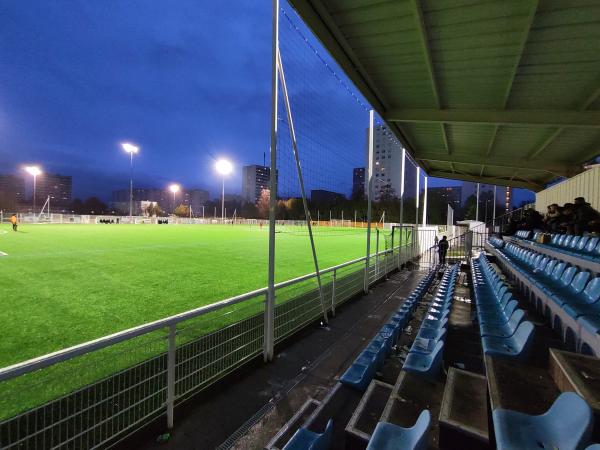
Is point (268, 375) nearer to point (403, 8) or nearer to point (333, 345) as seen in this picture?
point (333, 345)

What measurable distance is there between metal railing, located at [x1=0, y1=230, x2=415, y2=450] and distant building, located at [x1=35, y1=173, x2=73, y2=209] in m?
112

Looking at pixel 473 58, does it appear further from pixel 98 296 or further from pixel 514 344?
pixel 98 296

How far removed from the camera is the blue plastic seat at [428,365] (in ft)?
8.76

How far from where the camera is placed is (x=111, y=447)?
2463 millimetres

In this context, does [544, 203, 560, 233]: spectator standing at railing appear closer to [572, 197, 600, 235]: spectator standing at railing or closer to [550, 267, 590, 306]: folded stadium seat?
[572, 197, 600, 235]: spectator standing at railing

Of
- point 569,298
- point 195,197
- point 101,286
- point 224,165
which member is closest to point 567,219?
point 569,298

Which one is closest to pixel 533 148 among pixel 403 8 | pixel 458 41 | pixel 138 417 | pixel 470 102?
pixel 470 102

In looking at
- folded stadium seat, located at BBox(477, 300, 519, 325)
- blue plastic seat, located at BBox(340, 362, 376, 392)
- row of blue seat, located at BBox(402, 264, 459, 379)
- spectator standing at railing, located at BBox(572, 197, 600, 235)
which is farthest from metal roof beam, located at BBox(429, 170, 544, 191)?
blue plastic seat, located at BBox(340, 362, 376, 392)

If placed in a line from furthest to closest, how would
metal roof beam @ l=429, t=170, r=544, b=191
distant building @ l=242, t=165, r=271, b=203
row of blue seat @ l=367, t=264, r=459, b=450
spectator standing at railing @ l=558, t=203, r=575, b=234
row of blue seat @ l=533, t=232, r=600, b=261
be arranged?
metal roof beam @ l=429, t=170, r=544, b=191 → spectator standing at railing @ l=558, t=203, r=575, b=234 → distant building @ l=242, t=165, r=271, b=203 → row of blue seat @ l=533, t=232, r=600, b=261 → row of blue seat @ l=367, t=264, r=459, b=450

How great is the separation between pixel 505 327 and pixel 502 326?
0.33 feet

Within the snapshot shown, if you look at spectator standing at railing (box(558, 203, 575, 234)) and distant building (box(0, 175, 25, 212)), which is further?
distant building (box(0, 175, 25, 212))

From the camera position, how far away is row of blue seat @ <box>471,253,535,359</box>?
8.50 feet

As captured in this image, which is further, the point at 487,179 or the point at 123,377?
the point at 487,179

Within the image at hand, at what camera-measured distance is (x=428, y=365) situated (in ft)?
9.18
